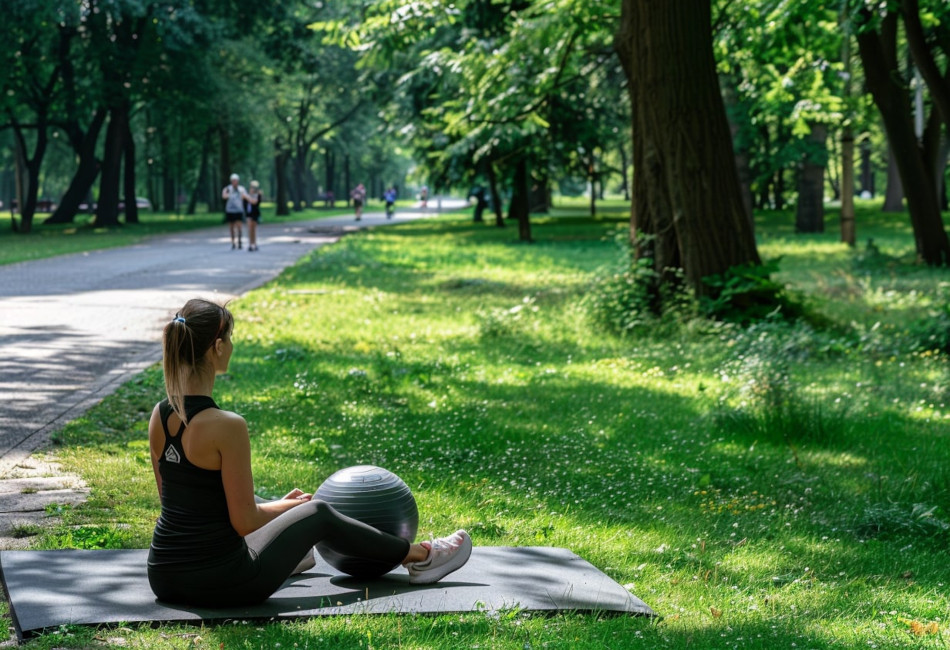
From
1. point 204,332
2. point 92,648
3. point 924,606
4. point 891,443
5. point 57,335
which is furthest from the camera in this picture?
point 57,335

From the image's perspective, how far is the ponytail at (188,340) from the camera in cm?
448

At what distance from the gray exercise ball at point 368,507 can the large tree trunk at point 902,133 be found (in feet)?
54.9

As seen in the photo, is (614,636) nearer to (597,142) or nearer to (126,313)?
(126,313)

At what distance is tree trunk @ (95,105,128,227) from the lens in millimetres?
44188

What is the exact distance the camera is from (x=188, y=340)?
14.8 ft

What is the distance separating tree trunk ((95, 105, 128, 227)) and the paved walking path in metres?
14.0

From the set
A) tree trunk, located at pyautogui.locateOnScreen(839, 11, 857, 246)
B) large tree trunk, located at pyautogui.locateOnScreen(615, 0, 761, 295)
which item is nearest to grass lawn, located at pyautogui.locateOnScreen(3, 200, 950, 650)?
large tree trunk, located at pyautogui.locateOnScreen(615, 0, 761, 295)

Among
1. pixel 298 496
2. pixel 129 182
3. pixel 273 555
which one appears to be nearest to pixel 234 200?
pixel 129 182

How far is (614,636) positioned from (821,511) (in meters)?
2.73

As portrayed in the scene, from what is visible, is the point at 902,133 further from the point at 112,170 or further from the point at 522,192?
the point at 112,170

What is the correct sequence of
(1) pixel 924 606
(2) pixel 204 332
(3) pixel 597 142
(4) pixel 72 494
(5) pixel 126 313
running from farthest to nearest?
(3) pixel 597 142 < (5) pixel 126 313 < (4) pixel 72 494 < (1) pixel 924 606 < (2) pixel 204 332

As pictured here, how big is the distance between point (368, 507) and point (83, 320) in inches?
421

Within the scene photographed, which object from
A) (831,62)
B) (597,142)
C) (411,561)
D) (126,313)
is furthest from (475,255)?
(411,561)

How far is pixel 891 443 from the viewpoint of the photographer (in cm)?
844
